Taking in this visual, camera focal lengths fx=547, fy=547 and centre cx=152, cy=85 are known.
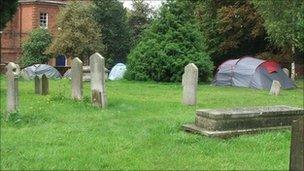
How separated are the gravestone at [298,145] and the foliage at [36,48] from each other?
39340 millimetres

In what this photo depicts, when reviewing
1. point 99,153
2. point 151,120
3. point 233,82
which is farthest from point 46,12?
point 99,153

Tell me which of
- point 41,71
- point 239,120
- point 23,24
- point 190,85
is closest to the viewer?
point 239,120

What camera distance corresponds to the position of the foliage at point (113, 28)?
47.9 meters

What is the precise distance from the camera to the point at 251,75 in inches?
1119

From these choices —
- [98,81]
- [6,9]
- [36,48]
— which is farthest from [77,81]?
[36,48]

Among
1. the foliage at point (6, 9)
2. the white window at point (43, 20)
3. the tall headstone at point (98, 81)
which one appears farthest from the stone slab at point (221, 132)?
the white window at point (43, 20)

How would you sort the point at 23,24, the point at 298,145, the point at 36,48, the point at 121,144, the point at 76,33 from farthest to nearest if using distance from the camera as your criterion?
the point at 23,24 → the point at 36,48 → the point at 76,33 → the point at 121,144 → the point at 298,145

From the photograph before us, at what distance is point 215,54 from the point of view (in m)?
39.1

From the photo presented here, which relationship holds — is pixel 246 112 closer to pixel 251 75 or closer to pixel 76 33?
pixel 251 75

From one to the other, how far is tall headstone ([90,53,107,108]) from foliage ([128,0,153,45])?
131 ft

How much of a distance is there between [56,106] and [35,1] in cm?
3916

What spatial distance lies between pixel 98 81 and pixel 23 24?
3963 centimetres

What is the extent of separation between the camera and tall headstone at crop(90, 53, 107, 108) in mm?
15031

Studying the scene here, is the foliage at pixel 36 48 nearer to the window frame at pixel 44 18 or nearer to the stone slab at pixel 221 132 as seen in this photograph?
the window frame at pixel 44 18
